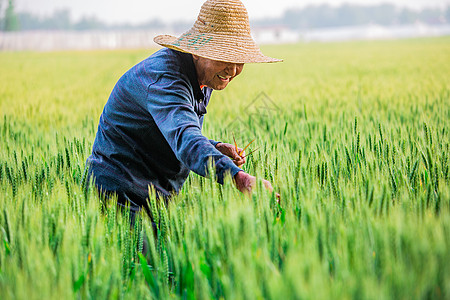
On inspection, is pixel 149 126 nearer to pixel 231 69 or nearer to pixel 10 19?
pixel 231 69

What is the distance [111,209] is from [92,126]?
188cm

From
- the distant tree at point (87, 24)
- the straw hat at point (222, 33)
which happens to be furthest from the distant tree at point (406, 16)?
the straw hat at point (222, 33)

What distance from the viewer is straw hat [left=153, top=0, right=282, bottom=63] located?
160cm

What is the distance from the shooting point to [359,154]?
1.86 m

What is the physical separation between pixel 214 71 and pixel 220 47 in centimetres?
10

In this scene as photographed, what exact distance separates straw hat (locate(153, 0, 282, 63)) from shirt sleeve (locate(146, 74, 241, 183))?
0.53 feet

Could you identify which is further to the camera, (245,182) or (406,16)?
(406,16)

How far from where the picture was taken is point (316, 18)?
123375 mm

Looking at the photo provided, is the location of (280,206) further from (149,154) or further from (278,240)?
(149,154)

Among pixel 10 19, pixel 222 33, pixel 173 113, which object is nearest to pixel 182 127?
pixel 173 113

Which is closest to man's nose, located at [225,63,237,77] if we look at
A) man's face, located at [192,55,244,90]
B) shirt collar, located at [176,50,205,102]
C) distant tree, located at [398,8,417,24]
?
man's face, located at [192,55,244,90]

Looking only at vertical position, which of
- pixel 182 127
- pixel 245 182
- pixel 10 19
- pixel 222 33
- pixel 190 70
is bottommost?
pixel 245 182

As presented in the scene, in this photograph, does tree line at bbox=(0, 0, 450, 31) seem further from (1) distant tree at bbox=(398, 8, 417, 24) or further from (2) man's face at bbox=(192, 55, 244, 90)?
(2) man's face at bbox=(192, 55, 244, 90)

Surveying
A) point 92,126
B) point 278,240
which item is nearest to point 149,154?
point 278,240
